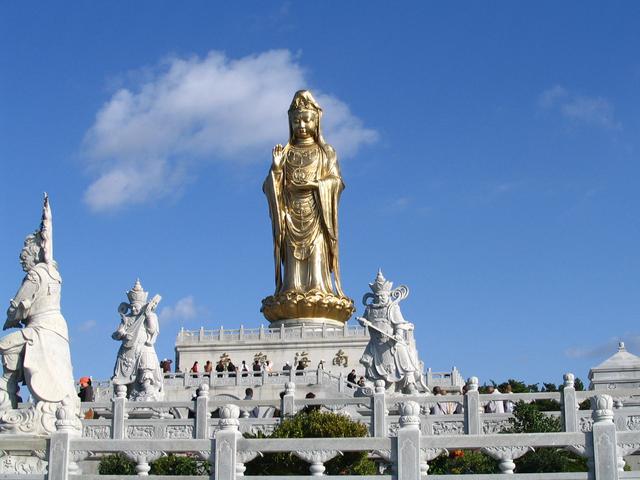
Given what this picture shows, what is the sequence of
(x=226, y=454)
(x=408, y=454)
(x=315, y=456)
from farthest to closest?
(x=315, y=456), (x=226, y=454), (x=408, y=454)

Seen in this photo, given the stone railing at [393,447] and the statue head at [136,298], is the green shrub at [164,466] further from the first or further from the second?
the statue head at [136,298]

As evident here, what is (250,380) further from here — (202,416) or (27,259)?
(27,259)

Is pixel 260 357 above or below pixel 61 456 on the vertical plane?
above

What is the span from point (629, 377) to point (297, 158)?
14878 mm

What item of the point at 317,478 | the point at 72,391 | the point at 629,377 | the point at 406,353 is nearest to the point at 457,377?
the point at 629,377

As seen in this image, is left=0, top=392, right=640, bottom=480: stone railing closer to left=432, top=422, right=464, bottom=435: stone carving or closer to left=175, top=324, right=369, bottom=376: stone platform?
left=432, top=422, right=464, bottom=435: stone carving

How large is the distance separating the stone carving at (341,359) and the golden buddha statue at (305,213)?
2968 mm

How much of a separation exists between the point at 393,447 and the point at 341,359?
66.6ft

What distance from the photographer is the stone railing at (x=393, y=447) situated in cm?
863

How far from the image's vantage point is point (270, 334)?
30719mm

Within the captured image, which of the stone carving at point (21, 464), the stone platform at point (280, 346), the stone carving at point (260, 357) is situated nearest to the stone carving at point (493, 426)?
the stone carving at point (21, 464)

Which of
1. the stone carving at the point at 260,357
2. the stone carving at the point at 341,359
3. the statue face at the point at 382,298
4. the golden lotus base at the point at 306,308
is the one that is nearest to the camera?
the statue face at the point at 382,298

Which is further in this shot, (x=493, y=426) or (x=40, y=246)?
(x=493, y=426)

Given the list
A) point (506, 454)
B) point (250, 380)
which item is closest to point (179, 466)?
point (506, 454)
